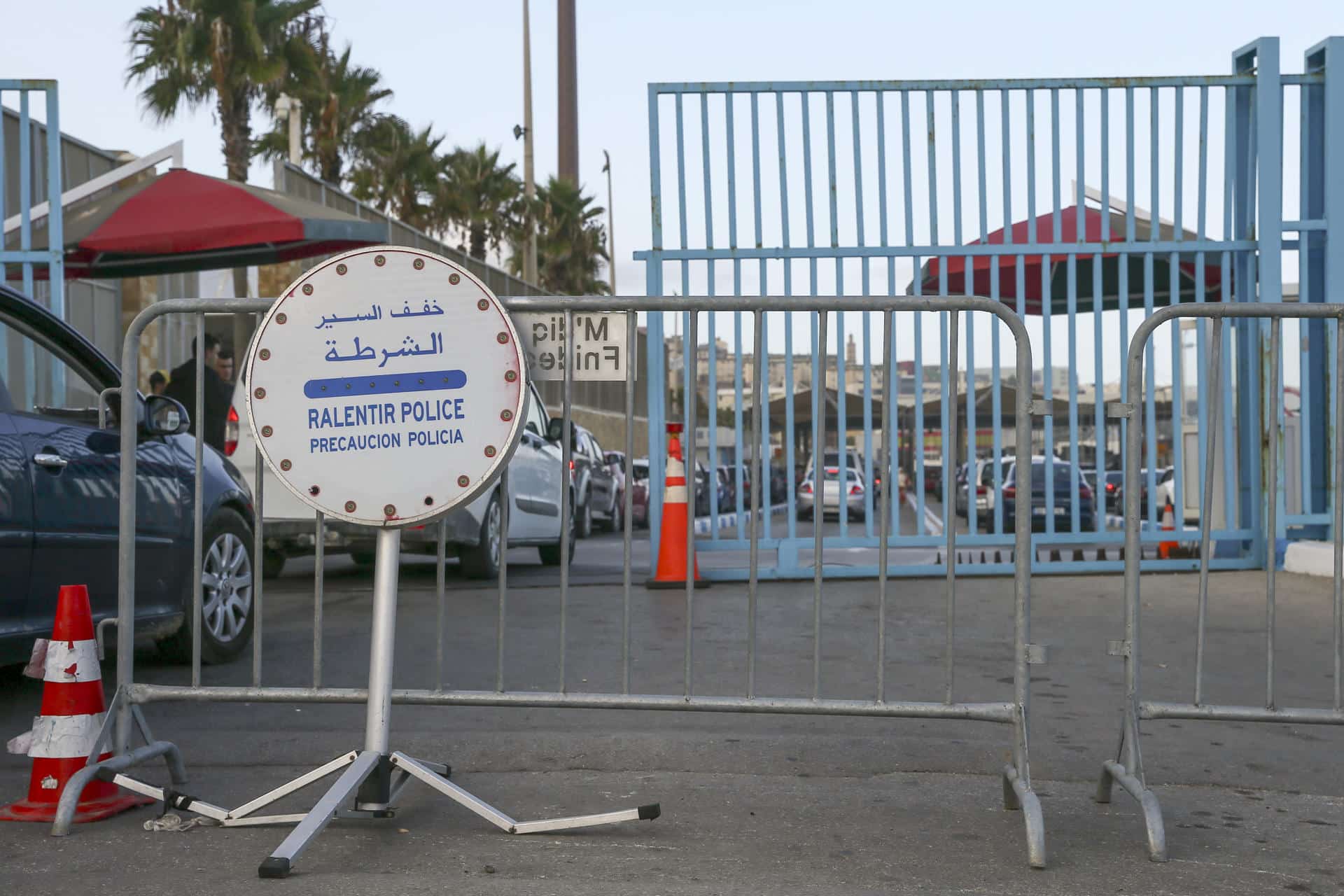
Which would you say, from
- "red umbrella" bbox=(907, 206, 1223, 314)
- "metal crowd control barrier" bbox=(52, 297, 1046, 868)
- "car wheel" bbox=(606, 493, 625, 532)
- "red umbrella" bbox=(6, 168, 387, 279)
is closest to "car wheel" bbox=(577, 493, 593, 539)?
"car wheel" bbox=(606, 493, 625, 532)

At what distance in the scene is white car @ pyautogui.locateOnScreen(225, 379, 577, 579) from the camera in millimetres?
9461

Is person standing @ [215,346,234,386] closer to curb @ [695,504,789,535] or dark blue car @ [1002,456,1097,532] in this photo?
curb @ [695,504,789,535]

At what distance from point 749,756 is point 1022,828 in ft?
3.68

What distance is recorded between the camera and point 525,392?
13.1ft

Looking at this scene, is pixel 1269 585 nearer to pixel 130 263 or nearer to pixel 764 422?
pixel 764 422

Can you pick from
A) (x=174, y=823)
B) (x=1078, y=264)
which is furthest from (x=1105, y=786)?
(x=1078, y=264)

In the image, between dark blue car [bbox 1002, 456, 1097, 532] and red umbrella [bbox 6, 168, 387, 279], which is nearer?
dark blue car [bbox 1002, 456, 1097, 532]

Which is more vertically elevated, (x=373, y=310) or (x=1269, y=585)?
(x=373, y=310)

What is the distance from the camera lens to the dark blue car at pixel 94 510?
16.9 ft

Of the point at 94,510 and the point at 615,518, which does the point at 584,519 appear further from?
the point at 94,510

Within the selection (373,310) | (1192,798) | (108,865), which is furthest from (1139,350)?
(108,865)

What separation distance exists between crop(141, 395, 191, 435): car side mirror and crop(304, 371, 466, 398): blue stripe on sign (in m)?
1.55

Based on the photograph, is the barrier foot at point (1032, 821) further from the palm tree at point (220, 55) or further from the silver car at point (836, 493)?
the palm tree at point (220, 55)

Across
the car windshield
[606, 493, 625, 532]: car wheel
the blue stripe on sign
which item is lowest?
[606, 493, 625, 532]: car wheel
